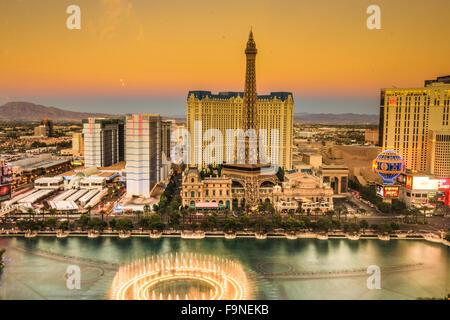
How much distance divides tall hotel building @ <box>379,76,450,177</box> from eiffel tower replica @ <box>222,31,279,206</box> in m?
5.88

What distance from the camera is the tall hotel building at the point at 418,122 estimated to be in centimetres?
1534

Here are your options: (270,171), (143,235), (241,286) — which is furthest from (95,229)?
(270,171)

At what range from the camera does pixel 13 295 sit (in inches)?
236

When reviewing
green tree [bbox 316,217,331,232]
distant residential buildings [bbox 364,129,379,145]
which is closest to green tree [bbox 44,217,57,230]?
green tree [bbox 316,217,331,232]

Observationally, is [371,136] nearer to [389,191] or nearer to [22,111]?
[389,191]

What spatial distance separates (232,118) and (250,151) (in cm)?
601

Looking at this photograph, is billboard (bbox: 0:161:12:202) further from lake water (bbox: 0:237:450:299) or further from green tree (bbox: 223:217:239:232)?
green tree (bbox: 223:217:239:232)

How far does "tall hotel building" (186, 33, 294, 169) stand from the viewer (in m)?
19.2

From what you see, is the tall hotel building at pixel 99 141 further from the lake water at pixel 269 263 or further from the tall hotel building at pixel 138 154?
the lake water at pixel 269 263

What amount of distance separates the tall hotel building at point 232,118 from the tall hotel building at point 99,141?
14.0 feet

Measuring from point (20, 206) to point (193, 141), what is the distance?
978 cm

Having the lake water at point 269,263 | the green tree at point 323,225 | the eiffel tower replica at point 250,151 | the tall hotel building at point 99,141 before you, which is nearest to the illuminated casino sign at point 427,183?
the lake water at point 269,263

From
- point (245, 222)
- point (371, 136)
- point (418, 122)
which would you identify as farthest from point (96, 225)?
point (371, 136)
